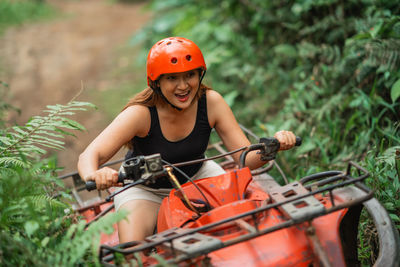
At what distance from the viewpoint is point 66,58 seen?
13.7m

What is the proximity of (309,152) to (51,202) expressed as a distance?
3.52 meters

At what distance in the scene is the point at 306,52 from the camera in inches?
A: 245

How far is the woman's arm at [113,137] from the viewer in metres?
3.17

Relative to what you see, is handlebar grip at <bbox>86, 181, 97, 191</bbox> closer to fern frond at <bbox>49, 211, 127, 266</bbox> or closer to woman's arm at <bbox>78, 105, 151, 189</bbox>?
woman's arm at <bbox>78, 105, 151, 189</bbox>

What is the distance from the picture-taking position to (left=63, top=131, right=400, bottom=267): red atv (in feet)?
7.47

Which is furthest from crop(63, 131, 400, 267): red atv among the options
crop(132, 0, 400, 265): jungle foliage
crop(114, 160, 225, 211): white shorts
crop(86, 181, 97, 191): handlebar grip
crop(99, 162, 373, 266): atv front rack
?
crop(132, 0, 400, 265): jungle foliage

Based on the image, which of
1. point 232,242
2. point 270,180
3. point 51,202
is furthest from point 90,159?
point 270,180

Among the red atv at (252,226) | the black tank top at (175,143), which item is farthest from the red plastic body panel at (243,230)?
the black tank top at (175,143)

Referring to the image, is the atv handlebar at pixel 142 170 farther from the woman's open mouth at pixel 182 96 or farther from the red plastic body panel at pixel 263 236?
the woman's open mouth at pixel 182 96

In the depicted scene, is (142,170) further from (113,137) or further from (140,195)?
(140,195)

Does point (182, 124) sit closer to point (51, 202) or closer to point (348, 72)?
point (51, 202)

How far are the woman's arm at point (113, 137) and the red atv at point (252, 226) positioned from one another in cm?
57

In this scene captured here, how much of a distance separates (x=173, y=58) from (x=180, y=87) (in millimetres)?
253

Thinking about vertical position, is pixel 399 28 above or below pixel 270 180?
above
